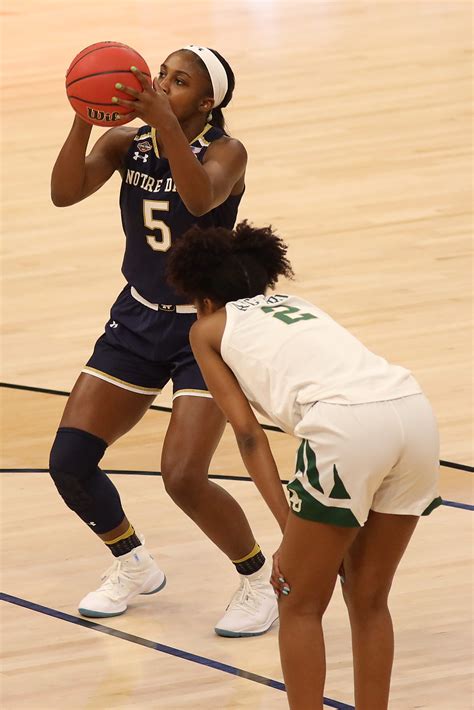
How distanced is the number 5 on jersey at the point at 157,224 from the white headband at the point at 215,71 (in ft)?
1.15

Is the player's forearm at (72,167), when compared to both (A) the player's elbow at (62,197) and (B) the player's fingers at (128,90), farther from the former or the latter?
(B) the player's fingers at (128,90)

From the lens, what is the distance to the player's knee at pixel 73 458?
455cm

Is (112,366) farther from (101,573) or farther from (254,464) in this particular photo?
(254,464)

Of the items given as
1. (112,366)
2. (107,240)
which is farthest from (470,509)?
(107,240)

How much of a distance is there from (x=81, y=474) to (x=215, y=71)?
1.26 meters

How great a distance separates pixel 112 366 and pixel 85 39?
8863 millimetres

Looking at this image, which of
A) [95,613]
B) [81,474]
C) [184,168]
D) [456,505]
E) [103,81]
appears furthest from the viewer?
[456,505]

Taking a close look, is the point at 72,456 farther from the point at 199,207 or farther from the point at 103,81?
the point at 103,81

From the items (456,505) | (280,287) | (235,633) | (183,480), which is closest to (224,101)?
(183,480)

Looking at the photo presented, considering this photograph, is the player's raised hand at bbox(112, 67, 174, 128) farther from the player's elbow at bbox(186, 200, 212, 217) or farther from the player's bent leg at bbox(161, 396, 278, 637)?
the player's bent leg at bbox(161, 396, 278, 637)

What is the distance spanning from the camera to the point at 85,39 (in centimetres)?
1308

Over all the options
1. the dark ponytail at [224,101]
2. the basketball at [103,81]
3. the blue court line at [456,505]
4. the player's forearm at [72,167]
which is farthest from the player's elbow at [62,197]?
the blue court line at [456,505]

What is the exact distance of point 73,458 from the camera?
4555mm

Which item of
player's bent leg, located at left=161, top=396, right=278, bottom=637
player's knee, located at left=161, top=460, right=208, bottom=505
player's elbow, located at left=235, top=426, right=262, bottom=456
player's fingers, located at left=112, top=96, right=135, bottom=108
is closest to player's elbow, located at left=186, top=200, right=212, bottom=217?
player's fingers, located at left=112, top=96, right=135, bottom=108
